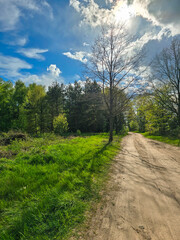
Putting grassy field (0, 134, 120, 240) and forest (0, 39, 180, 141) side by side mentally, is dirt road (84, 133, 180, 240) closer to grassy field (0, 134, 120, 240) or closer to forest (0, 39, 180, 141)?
grassy field (0, 134, 120, 240)

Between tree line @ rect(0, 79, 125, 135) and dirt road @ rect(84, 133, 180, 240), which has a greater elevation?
tree line @ rect(0, 79, 125, 135)

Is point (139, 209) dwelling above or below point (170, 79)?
below

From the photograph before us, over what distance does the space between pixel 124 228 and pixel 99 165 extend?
334cm

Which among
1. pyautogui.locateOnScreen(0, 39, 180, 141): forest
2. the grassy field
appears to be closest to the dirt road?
the grassy field

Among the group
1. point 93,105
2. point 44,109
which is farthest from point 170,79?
point 44,109

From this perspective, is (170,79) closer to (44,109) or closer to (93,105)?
(93,105)

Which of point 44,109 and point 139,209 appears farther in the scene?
point 44,109

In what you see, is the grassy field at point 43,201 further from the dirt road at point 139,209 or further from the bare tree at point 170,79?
the bare tree at point 170,79

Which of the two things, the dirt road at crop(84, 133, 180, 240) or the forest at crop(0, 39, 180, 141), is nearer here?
the dirt road at crop(84, 133, 180, 240)

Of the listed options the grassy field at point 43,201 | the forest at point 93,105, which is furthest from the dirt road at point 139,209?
the forest at point 93,105

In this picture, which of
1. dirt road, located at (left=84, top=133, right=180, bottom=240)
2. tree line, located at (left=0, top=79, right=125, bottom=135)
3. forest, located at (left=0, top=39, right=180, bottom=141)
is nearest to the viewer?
dirt road, located at (left=84, top=133, right=180, bottom=240)

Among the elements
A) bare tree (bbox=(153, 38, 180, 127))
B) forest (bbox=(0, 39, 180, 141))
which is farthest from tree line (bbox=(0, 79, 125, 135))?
bare tree (bbox=(153, 38, 180, 127))

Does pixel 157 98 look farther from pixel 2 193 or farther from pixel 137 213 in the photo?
pixel 2 193

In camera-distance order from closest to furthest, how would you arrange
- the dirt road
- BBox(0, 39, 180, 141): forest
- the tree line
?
the dirt road
BBox(0, 39, 180, 141): forest
the tree line
